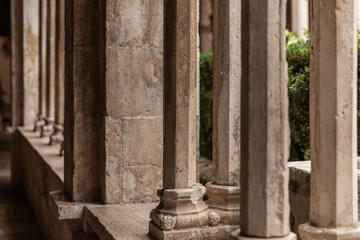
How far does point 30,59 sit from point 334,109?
655cm

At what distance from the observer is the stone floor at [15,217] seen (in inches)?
202

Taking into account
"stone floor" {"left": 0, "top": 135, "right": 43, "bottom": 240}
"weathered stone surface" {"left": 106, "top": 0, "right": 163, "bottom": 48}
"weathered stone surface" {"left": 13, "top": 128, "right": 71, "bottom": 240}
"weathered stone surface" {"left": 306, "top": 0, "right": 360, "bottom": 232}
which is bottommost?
"stone floor" {"left": 0, "top": 135, "right": 43, "bottom": 240}

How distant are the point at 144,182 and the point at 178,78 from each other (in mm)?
938

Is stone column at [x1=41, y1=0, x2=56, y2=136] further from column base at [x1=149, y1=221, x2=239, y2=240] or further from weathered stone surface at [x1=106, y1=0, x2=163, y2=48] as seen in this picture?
column base at [x1=149, y1=221, x2=239, y2=240]

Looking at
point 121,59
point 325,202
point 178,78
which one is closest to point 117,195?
point 121,59

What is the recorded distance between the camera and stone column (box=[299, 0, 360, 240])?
6.11 feet

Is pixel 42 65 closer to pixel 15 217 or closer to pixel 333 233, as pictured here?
pixel 15 217

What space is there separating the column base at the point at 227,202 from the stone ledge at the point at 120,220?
0.30 m

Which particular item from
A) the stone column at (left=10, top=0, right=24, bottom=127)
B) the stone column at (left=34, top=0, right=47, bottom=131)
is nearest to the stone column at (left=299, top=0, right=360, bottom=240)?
the stone column at (left=34, top=0, right=47, bottom=131)

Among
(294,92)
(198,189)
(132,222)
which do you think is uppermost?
(294,92)

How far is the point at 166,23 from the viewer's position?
2.55m

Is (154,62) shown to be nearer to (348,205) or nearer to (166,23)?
(166,23)

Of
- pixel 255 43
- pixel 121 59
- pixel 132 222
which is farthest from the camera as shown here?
A: pixel 121 59

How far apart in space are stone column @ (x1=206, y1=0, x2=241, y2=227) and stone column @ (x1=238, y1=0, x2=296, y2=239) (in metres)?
0.67
